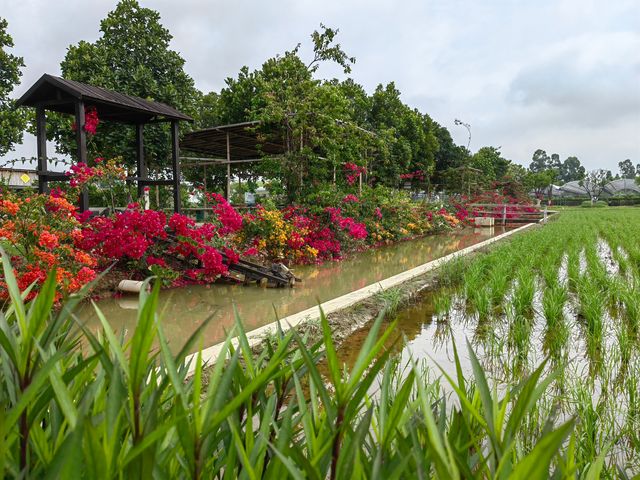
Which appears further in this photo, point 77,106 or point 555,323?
point 77,106

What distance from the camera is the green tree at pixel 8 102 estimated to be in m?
16.3

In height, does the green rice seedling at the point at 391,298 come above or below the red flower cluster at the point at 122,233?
below

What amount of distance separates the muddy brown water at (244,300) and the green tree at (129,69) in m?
7.03

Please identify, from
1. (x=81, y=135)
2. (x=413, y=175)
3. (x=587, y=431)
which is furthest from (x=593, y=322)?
(x=413, y=175)

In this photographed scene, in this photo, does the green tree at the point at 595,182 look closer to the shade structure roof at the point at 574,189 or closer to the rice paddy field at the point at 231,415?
the shade structure roof at the point at 574,189

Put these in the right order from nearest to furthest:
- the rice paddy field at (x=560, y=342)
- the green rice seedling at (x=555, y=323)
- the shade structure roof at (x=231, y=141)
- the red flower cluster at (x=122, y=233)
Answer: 1. the rice paddy field at (x=560, y=342)
2. the green rice seedling at (x=555, y=323)
3. the red flower cluster at (x=122, y=233)
4. the shade structure roof at (x=231, y=141)

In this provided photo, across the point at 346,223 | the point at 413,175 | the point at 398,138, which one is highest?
the point at 398,138

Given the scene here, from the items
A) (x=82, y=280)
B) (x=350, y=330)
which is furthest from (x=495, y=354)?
(x=82, y=280)

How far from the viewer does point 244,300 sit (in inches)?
212

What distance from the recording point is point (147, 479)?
20.8 inches

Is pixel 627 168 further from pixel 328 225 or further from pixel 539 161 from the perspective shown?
pixel 328 225

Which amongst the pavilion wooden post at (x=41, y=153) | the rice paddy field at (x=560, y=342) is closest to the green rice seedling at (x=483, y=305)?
the rice paddy field at (x=560, y=342)

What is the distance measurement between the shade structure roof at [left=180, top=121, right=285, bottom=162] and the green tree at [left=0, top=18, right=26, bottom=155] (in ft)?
22.4

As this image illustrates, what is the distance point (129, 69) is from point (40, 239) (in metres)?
9.97
